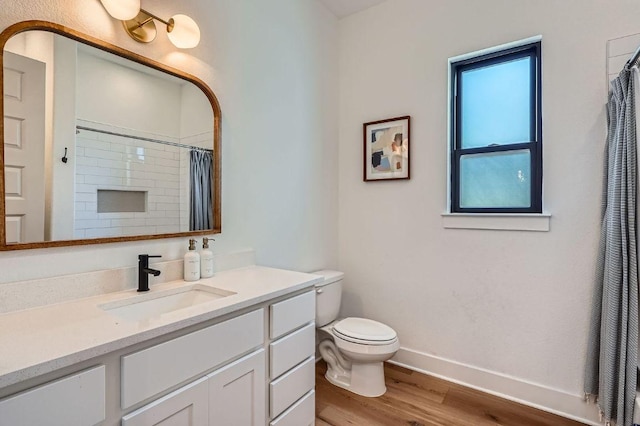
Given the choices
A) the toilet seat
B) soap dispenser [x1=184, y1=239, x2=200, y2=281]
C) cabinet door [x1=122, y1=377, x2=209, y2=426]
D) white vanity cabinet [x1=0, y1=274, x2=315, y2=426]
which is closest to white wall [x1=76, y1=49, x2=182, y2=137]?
soap dispenser [x1=184, y1=239, x2=200, y2=281]

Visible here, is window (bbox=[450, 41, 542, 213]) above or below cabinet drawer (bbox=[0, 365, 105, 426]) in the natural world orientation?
above

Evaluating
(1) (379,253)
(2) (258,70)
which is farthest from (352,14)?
(1) (379,253)

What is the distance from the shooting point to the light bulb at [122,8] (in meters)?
1.25

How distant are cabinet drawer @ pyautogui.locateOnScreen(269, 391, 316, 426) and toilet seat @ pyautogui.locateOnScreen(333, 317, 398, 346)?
466mm

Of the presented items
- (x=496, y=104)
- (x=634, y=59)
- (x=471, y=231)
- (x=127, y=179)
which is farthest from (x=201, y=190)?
(x=634, y=59)

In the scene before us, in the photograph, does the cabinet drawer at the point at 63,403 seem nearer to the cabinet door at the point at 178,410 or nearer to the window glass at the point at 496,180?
the cabinet door at the point at 178,410

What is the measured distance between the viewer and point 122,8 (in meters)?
1.26

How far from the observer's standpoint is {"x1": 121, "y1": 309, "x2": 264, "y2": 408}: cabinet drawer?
87 cm

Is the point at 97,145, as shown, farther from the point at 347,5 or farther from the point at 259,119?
the point at 347,5

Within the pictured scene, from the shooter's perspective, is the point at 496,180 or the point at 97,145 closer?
the point at 97,145

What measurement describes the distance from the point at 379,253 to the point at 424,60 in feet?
4.83

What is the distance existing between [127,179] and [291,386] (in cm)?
118

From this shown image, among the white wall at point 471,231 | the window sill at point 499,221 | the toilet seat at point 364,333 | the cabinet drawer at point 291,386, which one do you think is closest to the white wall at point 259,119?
the white wall at point 471,231

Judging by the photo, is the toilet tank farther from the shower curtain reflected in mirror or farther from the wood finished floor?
the shower curtain reflected in mirror
